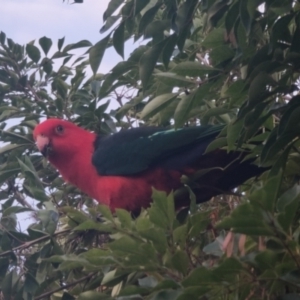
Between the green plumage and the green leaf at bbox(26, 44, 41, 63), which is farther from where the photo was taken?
the green leaf at bbox(26, 44, 41, 63)

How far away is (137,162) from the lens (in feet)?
8.62

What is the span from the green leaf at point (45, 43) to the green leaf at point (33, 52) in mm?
30

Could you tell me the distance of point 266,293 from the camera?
1.25m

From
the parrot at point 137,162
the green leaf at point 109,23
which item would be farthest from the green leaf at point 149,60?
the parrot at point 137,162

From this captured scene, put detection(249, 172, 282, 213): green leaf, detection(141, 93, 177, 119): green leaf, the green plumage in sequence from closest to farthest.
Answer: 1. detection(249, 172, 282, 213): green leaf
2. detection(141, 93, 177, 119): green leaf
3. the green plumage

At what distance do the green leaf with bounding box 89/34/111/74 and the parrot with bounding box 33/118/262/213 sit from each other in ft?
2.26

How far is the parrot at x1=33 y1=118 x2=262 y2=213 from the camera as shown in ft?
7.44

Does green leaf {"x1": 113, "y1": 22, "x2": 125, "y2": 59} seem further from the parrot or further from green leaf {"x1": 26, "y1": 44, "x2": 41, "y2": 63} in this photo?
green leaf {"x1": 26, "y1": 44, "x2": 41, "y2": 63}

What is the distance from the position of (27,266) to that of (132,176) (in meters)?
0.75

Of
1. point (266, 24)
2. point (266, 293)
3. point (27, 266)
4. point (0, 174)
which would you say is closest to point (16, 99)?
point (0, 174)

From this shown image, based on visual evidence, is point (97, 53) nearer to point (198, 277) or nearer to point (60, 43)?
point (198, 277)

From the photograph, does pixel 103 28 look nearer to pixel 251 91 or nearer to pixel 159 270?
pixel 251 91

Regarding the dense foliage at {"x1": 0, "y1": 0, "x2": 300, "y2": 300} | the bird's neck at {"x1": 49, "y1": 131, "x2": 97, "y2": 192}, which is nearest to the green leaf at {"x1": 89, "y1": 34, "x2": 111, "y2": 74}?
the dense foliage at {"x1": 0, "y1": 0, "x2": 300, "y2": 300}

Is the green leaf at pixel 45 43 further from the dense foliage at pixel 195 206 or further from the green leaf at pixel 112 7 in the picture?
the green leaf at pixel 112 7
